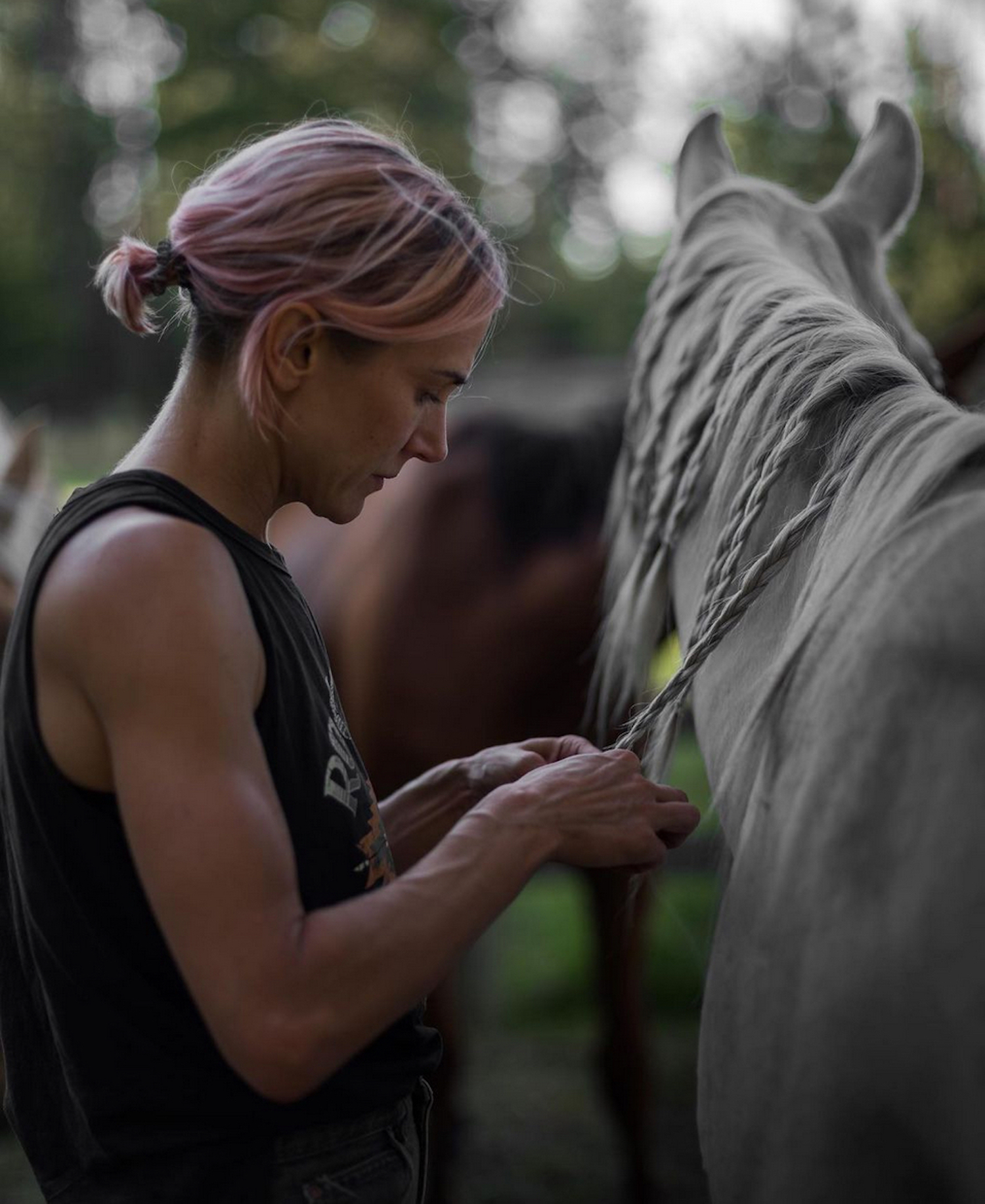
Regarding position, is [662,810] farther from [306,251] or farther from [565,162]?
[565,162]

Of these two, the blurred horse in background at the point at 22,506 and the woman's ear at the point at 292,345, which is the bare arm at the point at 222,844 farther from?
the blurred horse in background at the point at 22,506

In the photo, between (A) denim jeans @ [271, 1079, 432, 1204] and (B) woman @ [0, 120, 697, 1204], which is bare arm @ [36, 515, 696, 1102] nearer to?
(B) woman @ [0, 120, 697, 1204]

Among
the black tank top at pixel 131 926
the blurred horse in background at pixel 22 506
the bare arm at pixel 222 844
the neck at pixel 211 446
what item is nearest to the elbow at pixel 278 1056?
the bare arm at pixel 222 844

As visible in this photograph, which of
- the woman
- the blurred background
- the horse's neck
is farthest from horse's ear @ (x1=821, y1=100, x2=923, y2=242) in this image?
the blurred background

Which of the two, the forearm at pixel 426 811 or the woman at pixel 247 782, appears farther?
the forearm at pixel 426 811

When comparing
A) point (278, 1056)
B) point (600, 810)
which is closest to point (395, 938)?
point (278, 1056)

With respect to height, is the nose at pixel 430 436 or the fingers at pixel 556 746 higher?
the nose at pixel 430 436

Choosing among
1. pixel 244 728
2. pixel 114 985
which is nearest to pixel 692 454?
pixel 244 728

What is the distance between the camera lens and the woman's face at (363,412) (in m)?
0.95

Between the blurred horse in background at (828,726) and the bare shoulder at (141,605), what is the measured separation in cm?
41

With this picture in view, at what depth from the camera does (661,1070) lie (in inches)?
135

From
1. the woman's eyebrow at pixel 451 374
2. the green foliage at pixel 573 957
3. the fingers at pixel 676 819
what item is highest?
the woman's eyebrow at pixel 451 374

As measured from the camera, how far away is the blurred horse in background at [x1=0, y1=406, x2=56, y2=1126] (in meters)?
2.51

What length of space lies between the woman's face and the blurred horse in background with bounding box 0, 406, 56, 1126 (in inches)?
63.2
